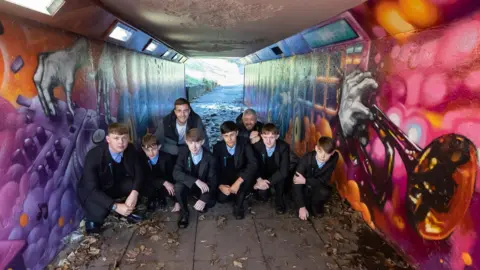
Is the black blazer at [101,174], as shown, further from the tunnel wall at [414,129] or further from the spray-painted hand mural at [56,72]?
the tunnel wall at [414,129]

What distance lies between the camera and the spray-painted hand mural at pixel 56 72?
339 cm

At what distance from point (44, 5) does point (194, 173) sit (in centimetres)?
286

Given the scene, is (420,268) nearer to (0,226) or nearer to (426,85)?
(426,85)

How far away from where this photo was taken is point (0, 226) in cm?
277

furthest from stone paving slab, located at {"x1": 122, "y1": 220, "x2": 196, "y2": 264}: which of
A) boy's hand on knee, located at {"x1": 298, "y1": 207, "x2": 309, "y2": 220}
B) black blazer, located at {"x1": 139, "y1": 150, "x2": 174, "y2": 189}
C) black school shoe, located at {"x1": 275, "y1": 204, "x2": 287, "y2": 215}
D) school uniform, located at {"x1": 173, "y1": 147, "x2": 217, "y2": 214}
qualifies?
boy's hand on knee, located at {"x1": 298, "y1": 207, "x2": 309, "y2": 220}

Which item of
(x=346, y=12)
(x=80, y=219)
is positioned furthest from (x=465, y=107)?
(x=80, y=219)

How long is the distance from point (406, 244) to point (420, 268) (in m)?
0.30

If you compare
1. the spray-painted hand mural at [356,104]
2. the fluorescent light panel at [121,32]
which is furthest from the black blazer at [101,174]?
the spray-painted hand mural at [356,104]

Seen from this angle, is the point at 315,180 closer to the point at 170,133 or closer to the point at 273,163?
the point at 273,163

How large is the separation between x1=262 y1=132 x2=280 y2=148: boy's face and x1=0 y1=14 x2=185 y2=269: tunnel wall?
273cm

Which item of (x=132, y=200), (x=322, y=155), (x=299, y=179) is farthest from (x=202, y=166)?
(x=322, y=155)

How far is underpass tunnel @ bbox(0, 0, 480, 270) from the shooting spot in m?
2.82

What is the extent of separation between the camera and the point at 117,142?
4039 millimetres

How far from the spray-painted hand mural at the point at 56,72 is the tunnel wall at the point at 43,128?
0.01m
